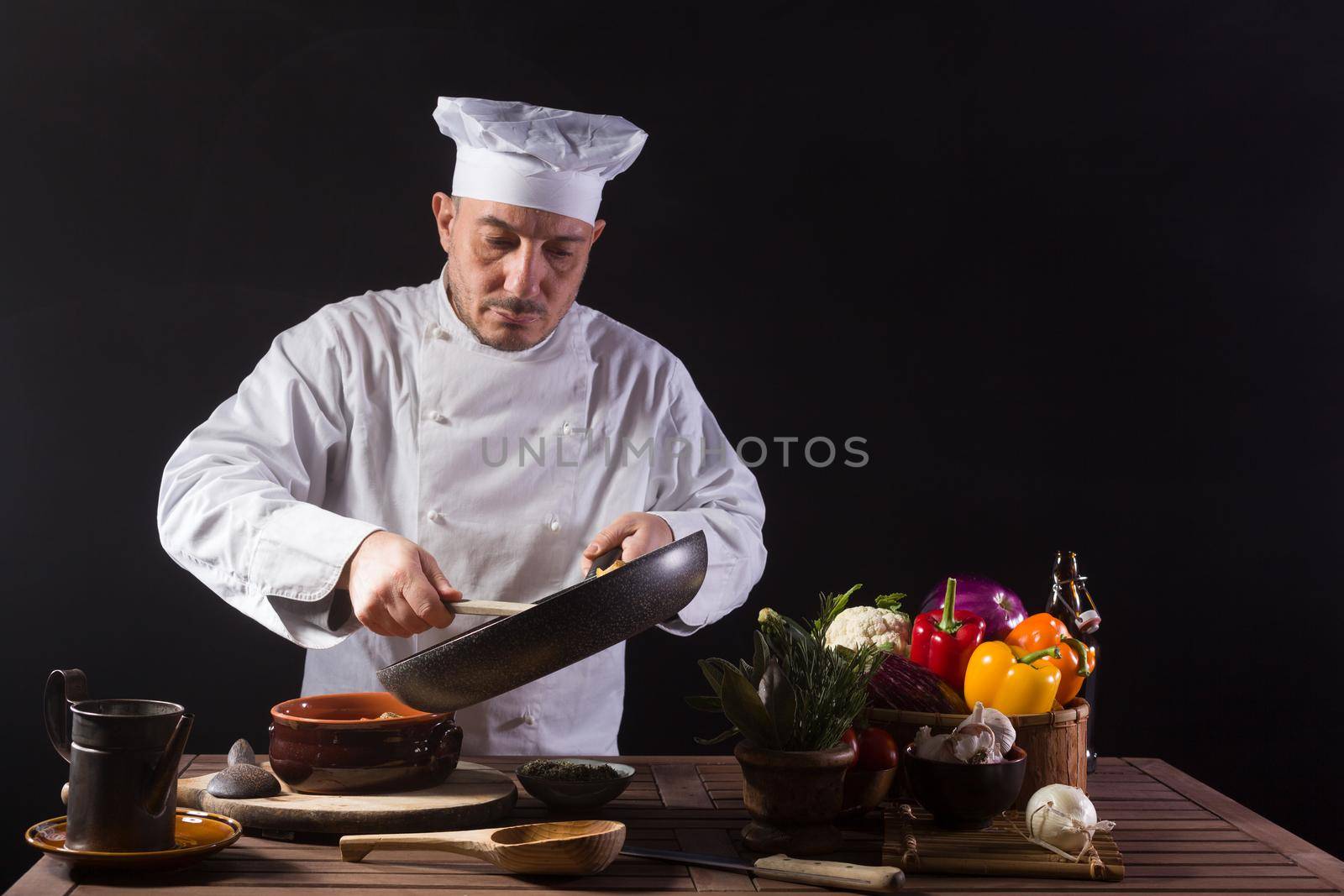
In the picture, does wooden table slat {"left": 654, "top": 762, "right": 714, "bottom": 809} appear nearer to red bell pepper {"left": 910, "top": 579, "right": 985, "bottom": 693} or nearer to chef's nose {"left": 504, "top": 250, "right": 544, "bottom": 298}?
red bell pepper {"left": 910, "top": 579, "right": 985, "bottom": 693}

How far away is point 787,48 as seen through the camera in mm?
2951

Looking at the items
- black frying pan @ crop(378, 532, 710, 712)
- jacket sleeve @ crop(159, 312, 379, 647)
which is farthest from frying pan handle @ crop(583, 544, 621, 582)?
black frying pan @ crop(378, 532, 710, 712)

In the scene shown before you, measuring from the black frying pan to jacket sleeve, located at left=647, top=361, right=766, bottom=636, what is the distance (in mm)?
614

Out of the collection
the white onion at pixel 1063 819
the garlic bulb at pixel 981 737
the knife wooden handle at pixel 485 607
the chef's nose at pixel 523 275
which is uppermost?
the chef's nose at pixel 523 275

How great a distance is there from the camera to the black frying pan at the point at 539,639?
4.36 ft

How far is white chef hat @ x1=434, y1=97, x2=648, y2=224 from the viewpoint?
7.45ft

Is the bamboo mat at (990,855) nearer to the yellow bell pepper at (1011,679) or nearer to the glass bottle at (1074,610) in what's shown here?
the yellow bell pepper at (1011,679)

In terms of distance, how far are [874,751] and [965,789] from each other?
128 millimetres

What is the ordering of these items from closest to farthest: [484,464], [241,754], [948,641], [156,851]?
[156,851]
[241,754]
[948,641]
[484,464]

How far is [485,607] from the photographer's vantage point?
1501 mm

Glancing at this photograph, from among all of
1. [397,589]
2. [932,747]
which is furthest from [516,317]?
[932,747]

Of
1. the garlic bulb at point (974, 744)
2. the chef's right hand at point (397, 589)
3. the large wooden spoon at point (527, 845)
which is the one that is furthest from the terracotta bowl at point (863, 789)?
the chef's right hand at point (397, 589)

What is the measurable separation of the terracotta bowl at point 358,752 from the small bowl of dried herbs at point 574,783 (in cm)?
12

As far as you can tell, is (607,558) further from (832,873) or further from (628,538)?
(832,873)
